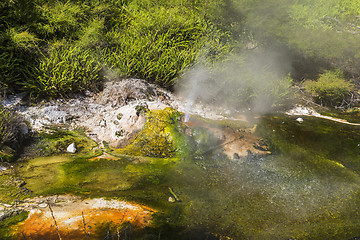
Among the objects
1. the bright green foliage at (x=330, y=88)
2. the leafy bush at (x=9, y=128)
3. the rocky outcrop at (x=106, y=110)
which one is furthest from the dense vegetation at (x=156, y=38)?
the leafy bush at (x=9, y=128)

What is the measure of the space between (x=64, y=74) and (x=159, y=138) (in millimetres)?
2359

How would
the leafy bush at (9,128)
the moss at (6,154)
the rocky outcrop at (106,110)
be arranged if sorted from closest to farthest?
the moss at (6,154) < the leafy bush at (9,128) < the rocky outcrop at (106,110)

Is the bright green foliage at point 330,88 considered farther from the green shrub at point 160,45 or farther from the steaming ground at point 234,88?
the green shrub at point 160,45

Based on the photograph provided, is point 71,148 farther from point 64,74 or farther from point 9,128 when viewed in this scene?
point 64,74

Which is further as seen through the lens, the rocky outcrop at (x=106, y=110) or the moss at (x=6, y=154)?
the rocky outcrop at (x=106, y=110)

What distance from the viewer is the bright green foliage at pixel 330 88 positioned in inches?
285

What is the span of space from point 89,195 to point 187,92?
12.2ft

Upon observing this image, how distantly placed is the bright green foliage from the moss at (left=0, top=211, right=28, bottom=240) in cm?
740

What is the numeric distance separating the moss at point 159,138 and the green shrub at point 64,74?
5.89ft

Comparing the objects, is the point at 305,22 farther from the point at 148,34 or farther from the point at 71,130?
the point at 71,130

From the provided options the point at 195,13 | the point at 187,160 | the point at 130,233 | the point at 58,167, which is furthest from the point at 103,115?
the point at 195,13

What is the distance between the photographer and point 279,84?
691 centimetres

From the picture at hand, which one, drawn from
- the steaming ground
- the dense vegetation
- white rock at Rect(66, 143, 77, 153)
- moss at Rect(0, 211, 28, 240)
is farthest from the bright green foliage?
moss at Rect(0, 211, 28, 240)

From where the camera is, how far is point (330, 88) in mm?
7258
